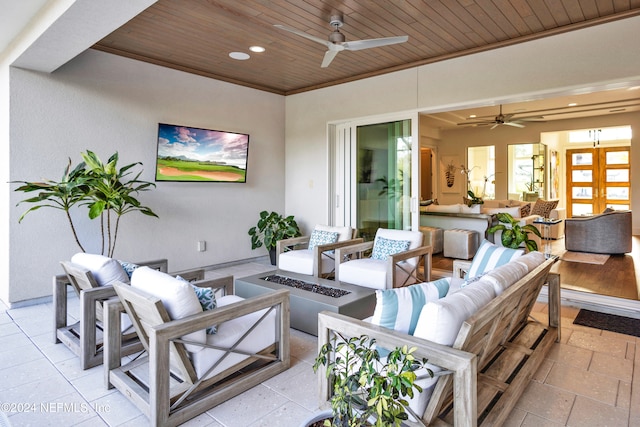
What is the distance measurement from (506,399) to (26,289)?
4.56 metres

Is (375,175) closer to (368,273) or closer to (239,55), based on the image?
(368,273)

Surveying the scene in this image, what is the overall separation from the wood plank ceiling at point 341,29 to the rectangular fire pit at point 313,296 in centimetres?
257

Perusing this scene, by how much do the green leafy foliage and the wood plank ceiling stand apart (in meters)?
2.27

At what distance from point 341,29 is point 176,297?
3.16m

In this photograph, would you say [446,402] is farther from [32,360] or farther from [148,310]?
[32,360]

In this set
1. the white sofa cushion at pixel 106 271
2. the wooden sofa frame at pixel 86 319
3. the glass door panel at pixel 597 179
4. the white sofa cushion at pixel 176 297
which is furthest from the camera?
the glass door panel at pixel 597 179

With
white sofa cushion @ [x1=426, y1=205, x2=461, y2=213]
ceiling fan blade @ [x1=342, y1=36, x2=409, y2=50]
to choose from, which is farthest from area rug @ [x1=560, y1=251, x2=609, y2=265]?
ceiling fan blade @ [x1=342, y1=36, x2=409, y2=50]

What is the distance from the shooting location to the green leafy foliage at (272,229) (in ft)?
19.3

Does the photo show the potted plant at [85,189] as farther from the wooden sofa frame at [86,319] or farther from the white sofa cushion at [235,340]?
the white sofa cushion at [235,340]

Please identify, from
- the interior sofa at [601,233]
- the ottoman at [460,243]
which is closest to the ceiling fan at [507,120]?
the interior sofa at [601,233]

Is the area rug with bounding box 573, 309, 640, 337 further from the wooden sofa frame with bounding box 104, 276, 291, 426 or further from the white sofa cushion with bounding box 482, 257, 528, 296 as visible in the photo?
the wooden sofa frame with bounding box 104, 276, 291, 426

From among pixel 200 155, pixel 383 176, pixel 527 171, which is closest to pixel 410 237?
pixel 383 176

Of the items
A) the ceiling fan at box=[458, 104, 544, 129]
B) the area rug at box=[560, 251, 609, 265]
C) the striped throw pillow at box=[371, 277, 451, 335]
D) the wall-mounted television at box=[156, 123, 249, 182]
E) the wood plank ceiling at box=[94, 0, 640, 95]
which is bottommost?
the area rug at box=[560, 251, 609, 265]

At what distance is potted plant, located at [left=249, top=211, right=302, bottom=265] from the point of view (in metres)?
5.89
